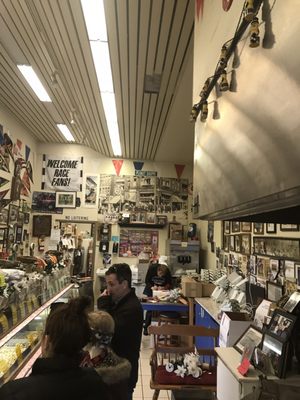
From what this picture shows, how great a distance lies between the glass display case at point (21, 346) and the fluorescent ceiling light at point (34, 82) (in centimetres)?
310

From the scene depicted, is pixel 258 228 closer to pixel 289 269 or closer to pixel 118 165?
pixel 289 269

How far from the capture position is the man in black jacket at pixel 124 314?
2.59 metres

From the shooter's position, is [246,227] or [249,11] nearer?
[249,11]

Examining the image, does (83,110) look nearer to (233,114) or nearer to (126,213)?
(126,213)

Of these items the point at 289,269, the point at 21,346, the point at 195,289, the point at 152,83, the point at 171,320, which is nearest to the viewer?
the point at 21,346

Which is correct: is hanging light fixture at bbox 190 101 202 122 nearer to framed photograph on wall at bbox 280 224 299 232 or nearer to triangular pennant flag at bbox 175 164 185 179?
framed photograph on wall at bbox 280 224 299 232

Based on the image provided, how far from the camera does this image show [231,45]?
106 cm

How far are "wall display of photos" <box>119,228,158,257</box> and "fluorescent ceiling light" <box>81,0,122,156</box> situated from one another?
3.28 metres

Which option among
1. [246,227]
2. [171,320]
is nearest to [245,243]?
[246,227]

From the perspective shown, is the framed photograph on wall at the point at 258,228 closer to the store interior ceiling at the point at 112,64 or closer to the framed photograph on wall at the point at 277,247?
the framed photograph on wall at the point at 277,247

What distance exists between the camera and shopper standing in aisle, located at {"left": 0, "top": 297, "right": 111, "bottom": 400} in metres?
1.37

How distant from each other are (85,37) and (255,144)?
3.58 meters

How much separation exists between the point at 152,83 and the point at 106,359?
146 inches

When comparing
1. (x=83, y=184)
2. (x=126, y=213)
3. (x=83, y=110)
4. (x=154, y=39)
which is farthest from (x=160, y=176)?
(x=154, y=39)
